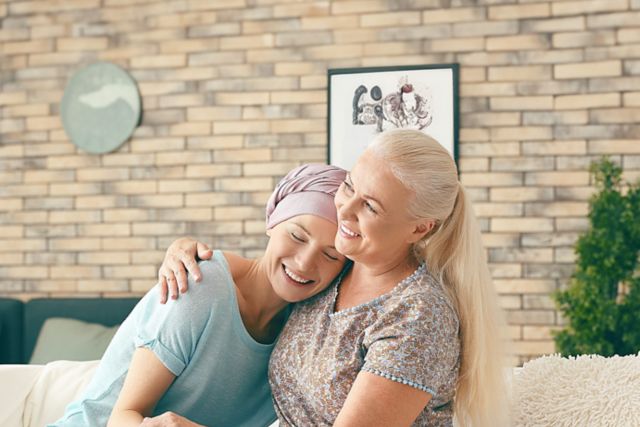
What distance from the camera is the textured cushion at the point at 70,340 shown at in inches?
149

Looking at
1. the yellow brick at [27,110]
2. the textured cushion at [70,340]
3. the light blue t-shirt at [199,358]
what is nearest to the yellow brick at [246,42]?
the yellow brick at [27,110]

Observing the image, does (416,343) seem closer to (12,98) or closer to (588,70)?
(588,70)

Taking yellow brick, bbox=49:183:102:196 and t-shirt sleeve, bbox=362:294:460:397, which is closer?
t-shirt sleeve, bbox=362:294:460:397

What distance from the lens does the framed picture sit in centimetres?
404

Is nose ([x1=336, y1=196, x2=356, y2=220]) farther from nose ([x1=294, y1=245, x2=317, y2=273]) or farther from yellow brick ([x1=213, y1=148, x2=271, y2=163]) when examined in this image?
yellow brick ([x1=213, y1=148, x2=271, y2=163])

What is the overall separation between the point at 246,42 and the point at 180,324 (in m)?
2.84

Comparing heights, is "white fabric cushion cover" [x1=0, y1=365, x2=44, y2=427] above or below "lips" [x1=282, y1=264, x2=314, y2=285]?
below

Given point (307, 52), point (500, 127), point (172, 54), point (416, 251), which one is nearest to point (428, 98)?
point (500, 127)

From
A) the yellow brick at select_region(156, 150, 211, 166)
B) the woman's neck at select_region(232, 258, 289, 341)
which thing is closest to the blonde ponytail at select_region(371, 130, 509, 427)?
the woman's neck at select_region(232, 258, 289, 341)

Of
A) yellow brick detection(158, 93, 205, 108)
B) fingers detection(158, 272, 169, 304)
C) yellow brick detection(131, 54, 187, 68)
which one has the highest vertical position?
yellow brick detection(131, 54, 187, 68)

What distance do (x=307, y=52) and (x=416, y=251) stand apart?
2.66 m

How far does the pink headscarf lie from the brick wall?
7.45ft

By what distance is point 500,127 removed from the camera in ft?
13.2

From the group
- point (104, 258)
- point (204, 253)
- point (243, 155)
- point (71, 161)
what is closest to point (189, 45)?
point (243, 155)
